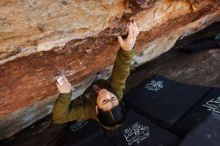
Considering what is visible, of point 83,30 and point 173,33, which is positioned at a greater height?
point 83,30

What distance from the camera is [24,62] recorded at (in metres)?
2.97

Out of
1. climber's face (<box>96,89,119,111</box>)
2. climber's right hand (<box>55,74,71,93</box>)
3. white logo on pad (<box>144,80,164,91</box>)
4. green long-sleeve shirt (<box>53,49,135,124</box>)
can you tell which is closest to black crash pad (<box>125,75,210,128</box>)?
white logo on pad (<box>144,80,164,91</box>)

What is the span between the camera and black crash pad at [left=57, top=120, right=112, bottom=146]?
4.27 m

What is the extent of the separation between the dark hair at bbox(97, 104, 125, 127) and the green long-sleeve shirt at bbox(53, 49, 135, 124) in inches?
10.6

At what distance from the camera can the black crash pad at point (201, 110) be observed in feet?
13.3

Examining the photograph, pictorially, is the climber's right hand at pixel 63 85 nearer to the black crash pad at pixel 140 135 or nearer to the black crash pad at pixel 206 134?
the black crash pad at pixel 140 135

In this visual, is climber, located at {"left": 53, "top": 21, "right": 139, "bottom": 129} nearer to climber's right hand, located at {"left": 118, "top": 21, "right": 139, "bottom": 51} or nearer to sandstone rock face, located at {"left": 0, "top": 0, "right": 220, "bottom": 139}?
climber's right hand, located at {"left": 118, "top": 21, "right": 139, "bottom": 51}

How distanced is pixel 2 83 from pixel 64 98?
2.08 ft

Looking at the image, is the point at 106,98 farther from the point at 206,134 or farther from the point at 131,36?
the point at 206,134

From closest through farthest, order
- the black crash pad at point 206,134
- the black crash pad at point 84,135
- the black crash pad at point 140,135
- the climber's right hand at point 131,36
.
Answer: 1. the climber's right hand at point 131,36
2. the black crash pad at point 206,134
3. the black crash pad at point 140,135
4. the black crash pad at point 84,135

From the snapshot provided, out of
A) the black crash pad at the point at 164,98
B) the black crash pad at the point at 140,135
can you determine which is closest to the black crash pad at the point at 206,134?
the black crash pad at the point at 140,135

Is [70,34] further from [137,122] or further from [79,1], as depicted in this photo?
[137,122]

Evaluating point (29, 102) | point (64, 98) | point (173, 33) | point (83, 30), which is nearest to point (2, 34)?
point (83, 30)

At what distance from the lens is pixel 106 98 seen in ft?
11.3
